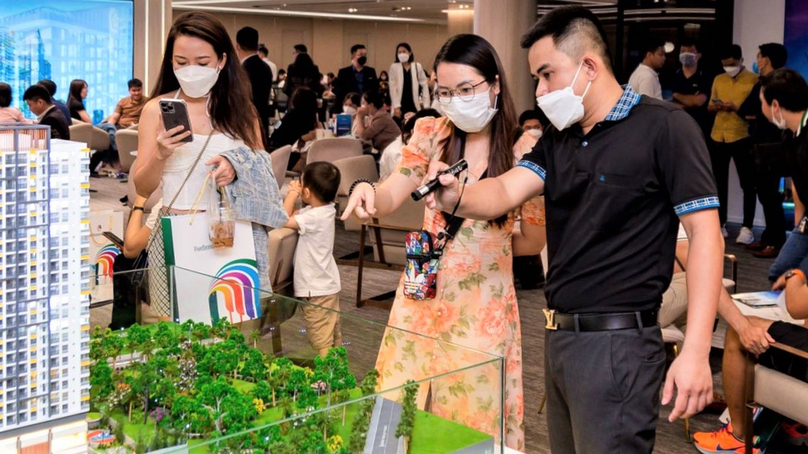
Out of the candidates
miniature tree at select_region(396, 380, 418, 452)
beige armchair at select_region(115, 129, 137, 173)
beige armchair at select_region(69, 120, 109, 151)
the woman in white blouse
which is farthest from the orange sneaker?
the woman in white blouse

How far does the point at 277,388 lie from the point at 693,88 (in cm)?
934

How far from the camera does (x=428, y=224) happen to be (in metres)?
3.01

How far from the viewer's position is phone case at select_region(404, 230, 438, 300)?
9.57ft

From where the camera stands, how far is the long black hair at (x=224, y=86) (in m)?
3.07

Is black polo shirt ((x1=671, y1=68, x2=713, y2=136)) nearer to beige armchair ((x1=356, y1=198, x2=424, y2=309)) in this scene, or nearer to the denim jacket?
beige armchair ((x1=356, y1=198, x2=424, y2=309))

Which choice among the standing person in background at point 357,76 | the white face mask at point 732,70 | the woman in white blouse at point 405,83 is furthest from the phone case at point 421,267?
the standing person in background at point 357,76

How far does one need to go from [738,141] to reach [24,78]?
12.1 metres

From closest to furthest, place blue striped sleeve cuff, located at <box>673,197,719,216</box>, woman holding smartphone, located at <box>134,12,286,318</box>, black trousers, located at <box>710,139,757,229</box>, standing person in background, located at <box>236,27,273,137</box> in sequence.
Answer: blue striped sleeve cuff, located at <box>673,197,719,216</box>
woman holding smartphone, located at <box>134,12,286,318</box>
standing person in background, located at <box>236,27,273,137</box>
black trousers, located at <box>710,139,757,229</box>

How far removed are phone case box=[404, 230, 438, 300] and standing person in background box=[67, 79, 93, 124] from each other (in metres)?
13.2

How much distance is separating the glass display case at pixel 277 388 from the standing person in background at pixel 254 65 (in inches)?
214

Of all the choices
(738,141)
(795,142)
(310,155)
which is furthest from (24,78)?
(795,142)

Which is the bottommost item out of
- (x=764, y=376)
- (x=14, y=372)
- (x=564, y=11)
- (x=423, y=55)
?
(x=764, y=376)

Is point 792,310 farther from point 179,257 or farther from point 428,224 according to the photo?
point 179,257

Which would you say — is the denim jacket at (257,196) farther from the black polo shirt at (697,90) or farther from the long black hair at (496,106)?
the black polo shirt at (697,90)
